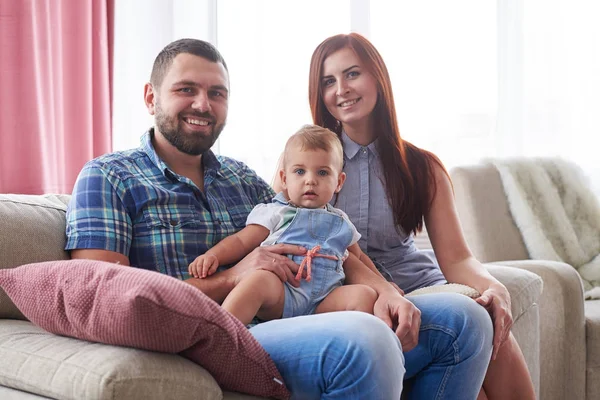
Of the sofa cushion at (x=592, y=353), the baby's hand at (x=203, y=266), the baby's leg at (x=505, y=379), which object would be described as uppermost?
the baby's hand at (x=203, y=266)

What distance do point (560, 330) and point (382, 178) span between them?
83 cm

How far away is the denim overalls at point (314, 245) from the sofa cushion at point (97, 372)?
0.45 metres

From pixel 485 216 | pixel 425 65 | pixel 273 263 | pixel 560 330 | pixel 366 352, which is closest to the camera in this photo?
pixel 366 352

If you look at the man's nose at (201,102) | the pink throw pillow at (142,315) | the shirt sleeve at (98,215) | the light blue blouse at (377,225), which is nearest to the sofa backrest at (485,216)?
the light blue blouse at (377,225)

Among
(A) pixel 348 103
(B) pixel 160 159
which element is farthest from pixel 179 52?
(A) pixel 348 103

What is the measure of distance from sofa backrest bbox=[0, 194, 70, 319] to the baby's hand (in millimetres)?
288

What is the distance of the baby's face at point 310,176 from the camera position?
5.86 feet

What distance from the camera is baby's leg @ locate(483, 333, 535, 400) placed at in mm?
1835

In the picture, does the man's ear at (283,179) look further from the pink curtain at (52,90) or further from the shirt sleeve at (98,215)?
the pink curtain at (52,90)

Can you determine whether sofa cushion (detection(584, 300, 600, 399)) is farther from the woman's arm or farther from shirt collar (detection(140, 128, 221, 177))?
shirt collar (detection(140, 128, 221, 177))

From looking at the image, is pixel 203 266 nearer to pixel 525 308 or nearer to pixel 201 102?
pixel 201 102

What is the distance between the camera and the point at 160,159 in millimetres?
1845

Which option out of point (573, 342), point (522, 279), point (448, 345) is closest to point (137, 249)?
point (448, 345)

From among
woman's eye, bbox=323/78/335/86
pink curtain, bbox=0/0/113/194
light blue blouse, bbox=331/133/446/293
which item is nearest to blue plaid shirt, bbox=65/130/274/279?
light blue blouse, bbox=331/133/446/293
